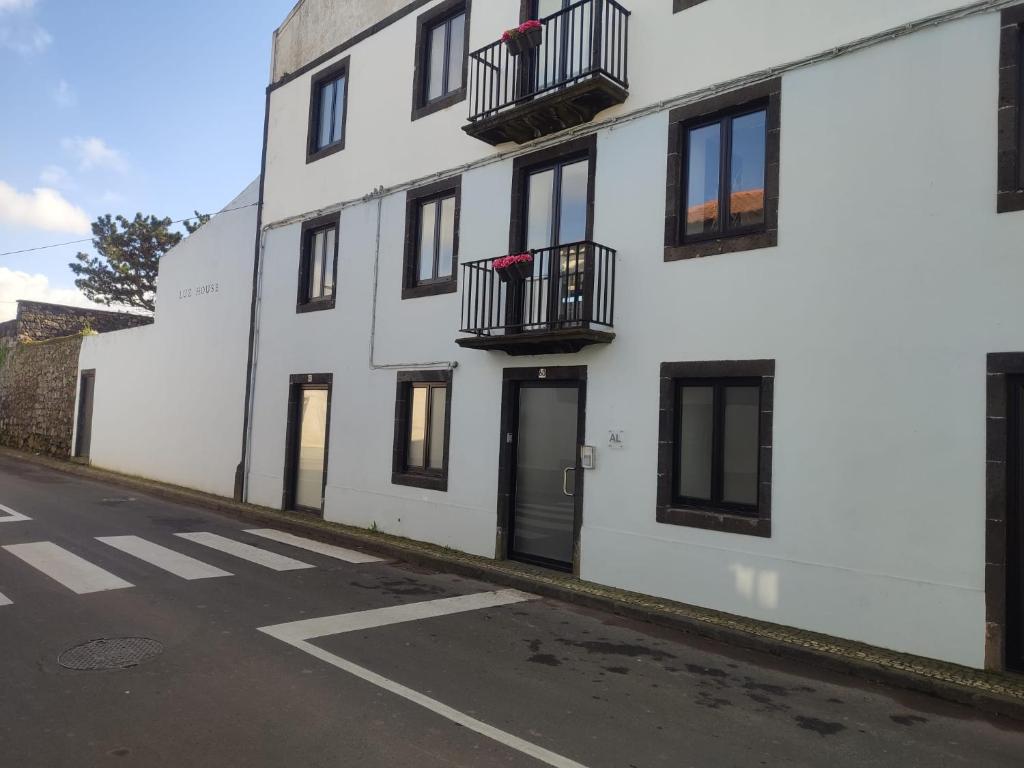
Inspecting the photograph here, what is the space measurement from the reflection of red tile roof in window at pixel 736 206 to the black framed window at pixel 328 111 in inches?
288

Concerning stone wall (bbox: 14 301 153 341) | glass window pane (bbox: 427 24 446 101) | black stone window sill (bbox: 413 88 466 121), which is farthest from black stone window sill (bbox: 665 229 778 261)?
stone wall (bbox: 14 301 153 341)

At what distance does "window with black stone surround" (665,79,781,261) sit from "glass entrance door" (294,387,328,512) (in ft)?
23.9

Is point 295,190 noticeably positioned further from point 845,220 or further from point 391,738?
point 391,738

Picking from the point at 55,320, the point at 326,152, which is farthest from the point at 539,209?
the point at 55,320

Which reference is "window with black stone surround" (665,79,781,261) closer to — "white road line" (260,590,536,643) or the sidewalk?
the sidewalk

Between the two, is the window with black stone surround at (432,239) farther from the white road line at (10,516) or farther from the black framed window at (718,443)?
the white road line at (10,516)

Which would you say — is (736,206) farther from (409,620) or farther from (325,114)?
(325,114)

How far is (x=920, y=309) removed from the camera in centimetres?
653

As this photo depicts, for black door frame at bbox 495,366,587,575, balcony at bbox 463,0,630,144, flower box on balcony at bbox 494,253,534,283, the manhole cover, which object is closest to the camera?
the manhole cover

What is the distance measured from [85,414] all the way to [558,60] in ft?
58.7

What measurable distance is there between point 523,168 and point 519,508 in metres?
4.58

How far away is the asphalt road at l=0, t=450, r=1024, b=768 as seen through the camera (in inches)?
166

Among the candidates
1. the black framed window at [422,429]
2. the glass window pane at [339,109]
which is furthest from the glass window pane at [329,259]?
the black framed window at [422,429]

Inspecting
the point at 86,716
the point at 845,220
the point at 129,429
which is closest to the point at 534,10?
the point at 845,220
